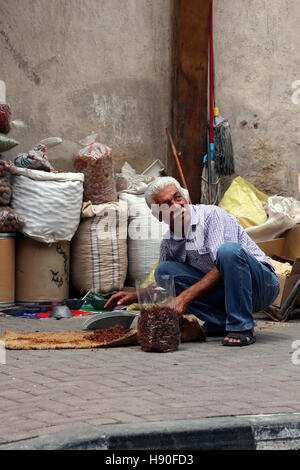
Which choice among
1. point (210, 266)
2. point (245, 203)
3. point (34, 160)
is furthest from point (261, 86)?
point (210, 266)

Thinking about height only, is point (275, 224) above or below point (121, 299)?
above

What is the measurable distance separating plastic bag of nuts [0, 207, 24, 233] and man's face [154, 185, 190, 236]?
199 centimetres

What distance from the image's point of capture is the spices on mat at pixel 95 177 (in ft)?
20.2

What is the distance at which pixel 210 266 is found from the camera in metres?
4.04

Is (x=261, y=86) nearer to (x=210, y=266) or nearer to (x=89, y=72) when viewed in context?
(x=89, y=72)

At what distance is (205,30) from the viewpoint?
712 centimetres

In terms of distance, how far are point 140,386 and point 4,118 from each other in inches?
133

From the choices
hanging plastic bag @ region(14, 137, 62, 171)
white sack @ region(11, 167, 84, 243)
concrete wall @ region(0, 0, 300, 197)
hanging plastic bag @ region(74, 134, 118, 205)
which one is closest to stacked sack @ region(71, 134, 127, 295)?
hanging plastic bag @ region(74, 134, 118, 205)

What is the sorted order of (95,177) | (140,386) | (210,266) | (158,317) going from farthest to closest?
1. (95,177)
2. (210,266)
3. (158,317)
4. (140,386)

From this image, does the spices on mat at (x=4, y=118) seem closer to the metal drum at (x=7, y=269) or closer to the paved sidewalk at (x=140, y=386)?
the metal drum at (x=7, y=269)

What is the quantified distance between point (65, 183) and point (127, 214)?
2.28 feet

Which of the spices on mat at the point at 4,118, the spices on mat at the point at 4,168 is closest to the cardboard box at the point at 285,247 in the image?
the spices on mat at the point at 4,168

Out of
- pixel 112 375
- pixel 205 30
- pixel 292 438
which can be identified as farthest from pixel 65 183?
pixel 292 438
